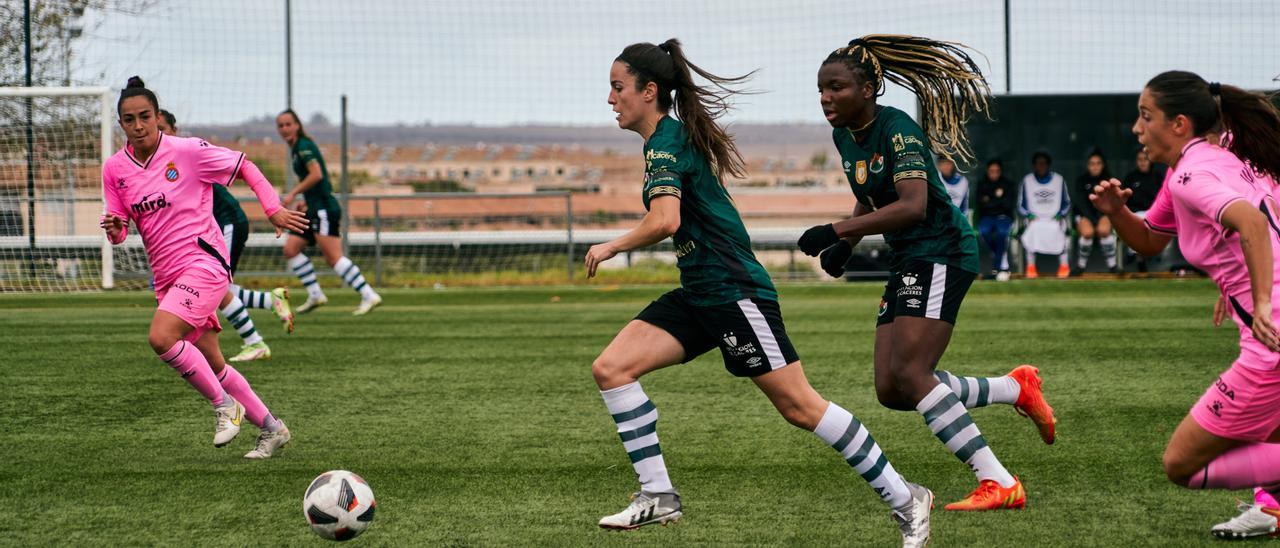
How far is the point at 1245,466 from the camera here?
4297 millimetres

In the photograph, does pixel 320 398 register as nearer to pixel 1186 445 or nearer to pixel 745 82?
pixel 745 82

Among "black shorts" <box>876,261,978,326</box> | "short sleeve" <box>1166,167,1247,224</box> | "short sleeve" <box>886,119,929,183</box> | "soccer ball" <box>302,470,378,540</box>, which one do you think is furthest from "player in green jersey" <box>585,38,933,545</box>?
"short sleeve" <box>1166,167,1247,224</box>

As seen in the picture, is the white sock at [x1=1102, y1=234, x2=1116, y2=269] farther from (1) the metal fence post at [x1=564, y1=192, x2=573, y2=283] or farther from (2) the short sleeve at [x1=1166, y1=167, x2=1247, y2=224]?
(2) the short sleeve at [x1=1166, y1=167, x2=1247, y2=224]

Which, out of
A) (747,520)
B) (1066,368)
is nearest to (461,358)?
(1066,368)

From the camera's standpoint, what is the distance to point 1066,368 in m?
9.60

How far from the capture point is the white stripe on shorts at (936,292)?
17.9 ft

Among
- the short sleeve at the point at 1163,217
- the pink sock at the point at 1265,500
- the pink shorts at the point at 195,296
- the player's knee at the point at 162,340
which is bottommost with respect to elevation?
the pink sock at the point at 1265,500

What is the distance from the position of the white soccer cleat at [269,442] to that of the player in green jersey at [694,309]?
243 cm

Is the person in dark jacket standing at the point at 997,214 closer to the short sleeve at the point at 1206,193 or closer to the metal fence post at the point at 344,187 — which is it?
the metal fence post at the point at 344,187

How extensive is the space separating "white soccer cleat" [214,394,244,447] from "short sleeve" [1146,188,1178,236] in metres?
4.47

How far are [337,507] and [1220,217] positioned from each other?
318 cm

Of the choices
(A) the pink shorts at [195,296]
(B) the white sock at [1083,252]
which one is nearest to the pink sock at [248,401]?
(A) the pink shorts at [195,296]

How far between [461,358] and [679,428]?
12.0ft

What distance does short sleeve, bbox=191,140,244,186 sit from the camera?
276 inches
